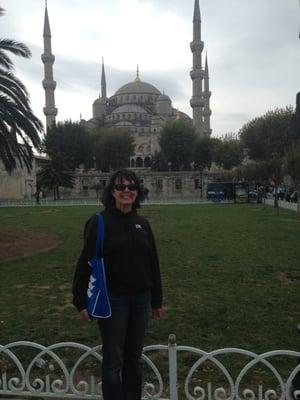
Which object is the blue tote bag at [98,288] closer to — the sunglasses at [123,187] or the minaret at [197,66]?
the sunglasses at [123,187]

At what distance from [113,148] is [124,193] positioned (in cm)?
6494

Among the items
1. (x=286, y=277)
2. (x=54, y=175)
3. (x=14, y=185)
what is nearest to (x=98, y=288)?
(x=286, y=277)

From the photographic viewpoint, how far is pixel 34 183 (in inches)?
2392

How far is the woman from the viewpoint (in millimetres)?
3344

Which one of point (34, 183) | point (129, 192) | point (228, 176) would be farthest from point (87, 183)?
point (129, 192)

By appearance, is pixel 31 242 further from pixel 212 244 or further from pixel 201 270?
pixel 201 270

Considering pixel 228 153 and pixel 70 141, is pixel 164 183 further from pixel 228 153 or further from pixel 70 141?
pixel 70 141

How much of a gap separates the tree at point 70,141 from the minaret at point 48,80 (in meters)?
2.83

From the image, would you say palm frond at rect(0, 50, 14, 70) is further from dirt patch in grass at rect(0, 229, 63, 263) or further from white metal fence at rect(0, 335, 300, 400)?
white metal fence at rect(0, 335, 300, 400)

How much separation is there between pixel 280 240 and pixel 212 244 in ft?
8.01

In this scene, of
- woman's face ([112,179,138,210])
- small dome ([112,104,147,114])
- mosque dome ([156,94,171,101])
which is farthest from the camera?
mosque dome ([156,94,171,101])

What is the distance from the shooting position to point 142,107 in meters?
104

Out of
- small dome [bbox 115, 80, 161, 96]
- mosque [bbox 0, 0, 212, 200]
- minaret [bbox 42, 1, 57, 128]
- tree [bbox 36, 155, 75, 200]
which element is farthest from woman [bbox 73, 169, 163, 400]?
small dome [bbox 115, 80, 161, 96]

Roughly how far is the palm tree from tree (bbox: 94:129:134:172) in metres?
52.0
